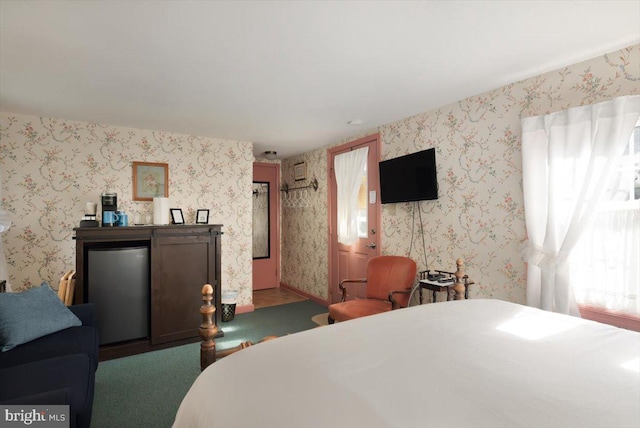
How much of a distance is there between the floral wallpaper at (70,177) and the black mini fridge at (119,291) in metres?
0.81

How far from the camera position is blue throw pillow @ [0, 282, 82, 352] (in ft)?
6.81

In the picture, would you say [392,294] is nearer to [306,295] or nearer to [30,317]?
[306,295]

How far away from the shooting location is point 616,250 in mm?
2145

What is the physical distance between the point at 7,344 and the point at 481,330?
2.83m

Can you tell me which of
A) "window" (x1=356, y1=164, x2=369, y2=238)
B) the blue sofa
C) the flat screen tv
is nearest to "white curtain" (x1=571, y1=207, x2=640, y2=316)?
the flat screen tv

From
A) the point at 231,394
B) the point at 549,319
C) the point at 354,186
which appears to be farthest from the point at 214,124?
the point at 549,319

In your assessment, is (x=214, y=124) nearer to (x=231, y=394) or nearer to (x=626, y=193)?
(x=231, y=394)

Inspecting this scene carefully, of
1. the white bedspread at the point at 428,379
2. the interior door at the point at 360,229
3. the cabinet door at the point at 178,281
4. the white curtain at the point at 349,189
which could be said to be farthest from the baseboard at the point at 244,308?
the white bedspread at the point at 428,379

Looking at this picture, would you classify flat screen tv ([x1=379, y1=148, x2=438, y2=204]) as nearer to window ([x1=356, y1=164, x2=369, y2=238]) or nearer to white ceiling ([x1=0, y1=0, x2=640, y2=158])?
window ([x1=356, y1=164, x2=369, y2=238])

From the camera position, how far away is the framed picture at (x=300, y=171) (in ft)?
18.1

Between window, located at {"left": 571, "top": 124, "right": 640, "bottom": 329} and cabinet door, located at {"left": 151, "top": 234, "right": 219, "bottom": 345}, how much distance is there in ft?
11.5

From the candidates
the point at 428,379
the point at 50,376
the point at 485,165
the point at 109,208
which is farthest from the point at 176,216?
the point at 428,379

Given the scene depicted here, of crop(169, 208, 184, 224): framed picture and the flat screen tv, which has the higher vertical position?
the flat screen tv

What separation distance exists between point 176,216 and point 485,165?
142 inches
